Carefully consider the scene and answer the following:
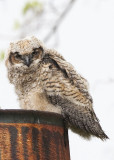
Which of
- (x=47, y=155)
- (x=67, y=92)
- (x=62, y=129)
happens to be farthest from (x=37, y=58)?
(x=47, y=155)

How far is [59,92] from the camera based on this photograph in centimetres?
512

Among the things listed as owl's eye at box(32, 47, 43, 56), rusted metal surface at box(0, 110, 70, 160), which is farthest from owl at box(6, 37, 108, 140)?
rusted metal surface at box(0, 110, 70, 160)

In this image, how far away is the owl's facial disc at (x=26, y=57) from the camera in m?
5.51

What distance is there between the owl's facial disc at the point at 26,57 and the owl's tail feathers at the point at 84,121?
0.79 metres

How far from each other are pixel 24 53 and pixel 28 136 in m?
2.19

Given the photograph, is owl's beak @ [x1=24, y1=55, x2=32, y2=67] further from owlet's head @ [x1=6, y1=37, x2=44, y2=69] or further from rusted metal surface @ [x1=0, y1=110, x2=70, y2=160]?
rusted metal surface @ [x1=0, y1=110, x2=70, y2=160]

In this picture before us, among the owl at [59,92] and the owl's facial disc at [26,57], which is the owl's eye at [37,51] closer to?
the owl's facial disc at [26,57]

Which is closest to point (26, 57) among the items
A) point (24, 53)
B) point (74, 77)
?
point (24, 53)

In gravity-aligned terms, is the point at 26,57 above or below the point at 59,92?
above

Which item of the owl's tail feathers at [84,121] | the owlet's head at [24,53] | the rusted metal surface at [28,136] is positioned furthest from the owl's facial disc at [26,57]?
the rusted metal surface at [28,136]

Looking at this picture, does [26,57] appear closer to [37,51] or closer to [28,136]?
[37,51]

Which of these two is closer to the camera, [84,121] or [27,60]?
[84,121]

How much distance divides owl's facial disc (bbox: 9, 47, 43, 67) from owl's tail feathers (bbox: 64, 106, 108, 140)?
0.79 m

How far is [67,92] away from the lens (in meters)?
5.13
